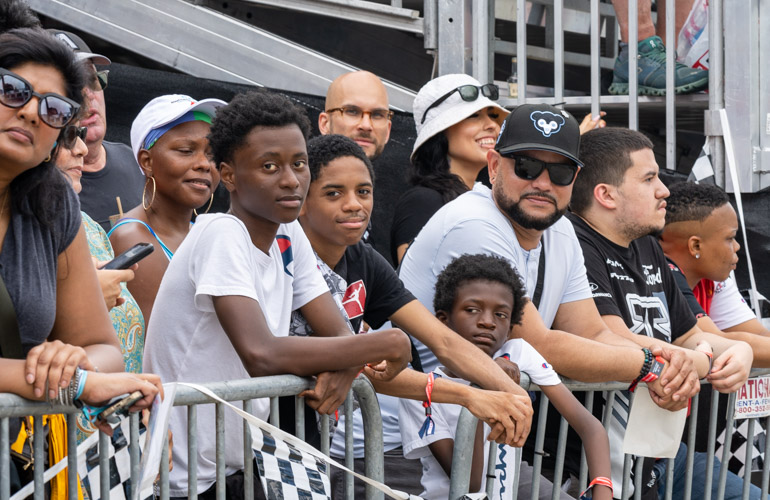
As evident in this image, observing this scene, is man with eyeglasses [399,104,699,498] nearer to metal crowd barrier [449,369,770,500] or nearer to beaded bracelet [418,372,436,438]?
metal crowd barrier [449,369,770,500]

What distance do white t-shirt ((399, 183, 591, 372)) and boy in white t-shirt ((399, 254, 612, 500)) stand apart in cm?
16

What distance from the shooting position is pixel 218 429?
2959mm

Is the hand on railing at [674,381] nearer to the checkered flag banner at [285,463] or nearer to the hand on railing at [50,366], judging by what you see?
the checkered flag banner at [285,463]

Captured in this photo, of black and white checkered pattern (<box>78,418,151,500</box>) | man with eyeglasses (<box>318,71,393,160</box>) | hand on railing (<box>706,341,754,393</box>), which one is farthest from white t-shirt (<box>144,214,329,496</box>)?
man with eyeglasses (<box>318,71,393,160</box>)

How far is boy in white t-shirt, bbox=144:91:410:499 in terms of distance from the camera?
302 centimetres

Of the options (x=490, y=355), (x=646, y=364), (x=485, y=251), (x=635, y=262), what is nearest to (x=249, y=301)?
(x=490, y=355)

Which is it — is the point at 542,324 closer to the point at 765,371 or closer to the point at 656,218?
Result: the point at 656,218

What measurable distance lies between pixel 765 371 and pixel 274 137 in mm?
2814

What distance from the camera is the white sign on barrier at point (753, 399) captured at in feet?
15.7

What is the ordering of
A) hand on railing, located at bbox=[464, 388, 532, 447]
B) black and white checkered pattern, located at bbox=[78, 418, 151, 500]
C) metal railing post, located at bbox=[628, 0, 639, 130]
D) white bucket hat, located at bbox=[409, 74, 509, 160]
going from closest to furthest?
black and white checkered pattern, located at bbox=[78, 418, 151, 500]
hand on railing, located at bbox=[464, 388, 532, 447]
white bucket hat, located at bbox=[409, 74, 509, 160]
metal railing post, located at bbox=[628, 0, 639, 130]

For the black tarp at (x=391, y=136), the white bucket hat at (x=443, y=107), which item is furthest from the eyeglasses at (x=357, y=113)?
the black tarp at (x=391, y=136)

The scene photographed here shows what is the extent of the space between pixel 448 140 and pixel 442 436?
209cm

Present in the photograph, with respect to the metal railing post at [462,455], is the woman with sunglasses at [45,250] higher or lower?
higher

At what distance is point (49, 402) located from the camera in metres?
2.50
